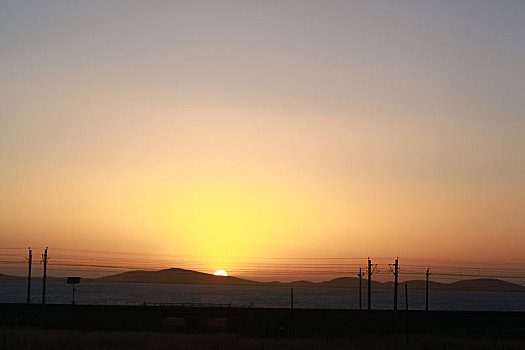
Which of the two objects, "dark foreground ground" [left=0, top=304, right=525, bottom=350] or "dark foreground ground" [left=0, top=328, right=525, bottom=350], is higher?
"dark foreground ground" [left=0, top=328, right=525, bottom=350]

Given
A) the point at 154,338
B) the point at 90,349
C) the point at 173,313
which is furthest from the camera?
the point at 173,313

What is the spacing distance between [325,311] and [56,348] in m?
36.0

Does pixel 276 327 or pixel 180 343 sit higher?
pixel 180 343

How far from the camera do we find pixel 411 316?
67.7 metres

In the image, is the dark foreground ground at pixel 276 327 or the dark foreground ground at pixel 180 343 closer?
the dark foreground ground at pixel 180 343

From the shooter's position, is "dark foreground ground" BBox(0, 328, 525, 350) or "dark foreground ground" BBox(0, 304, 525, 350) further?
"dark foreground ground" BBox(0, 304, 525, 350)

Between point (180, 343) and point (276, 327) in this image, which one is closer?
point (180, 343)

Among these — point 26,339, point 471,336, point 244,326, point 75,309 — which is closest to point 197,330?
point 244,326

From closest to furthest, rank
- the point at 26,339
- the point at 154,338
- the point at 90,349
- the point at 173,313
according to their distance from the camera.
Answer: the point at 90,349 < the point at 26,339 < the point at 154,338 < the point at 173,313

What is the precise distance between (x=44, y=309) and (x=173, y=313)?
13.6 metres

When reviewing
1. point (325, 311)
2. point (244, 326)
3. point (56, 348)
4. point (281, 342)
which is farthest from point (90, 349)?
point (325, 311)

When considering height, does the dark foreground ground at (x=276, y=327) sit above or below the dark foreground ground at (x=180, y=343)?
below

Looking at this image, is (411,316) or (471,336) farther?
(411,316)

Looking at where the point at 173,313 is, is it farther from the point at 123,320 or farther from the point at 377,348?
the point at 377,348
